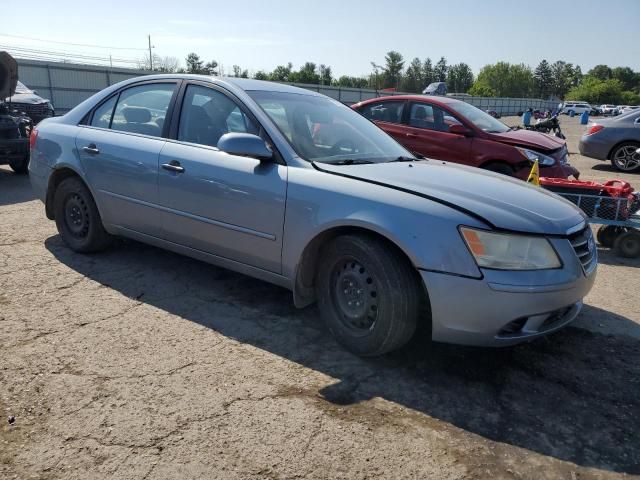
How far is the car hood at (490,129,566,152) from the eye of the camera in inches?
295

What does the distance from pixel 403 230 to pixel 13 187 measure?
744 cm

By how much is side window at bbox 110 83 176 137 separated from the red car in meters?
4.37

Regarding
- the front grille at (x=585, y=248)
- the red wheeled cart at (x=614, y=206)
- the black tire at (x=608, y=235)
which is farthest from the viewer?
the black tire at (x=608, y=235)

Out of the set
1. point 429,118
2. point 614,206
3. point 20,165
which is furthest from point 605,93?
point 20,165

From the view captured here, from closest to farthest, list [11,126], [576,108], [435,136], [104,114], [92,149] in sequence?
[92,149]
[104,114]
[435,136]
[11,126]
[576,108]

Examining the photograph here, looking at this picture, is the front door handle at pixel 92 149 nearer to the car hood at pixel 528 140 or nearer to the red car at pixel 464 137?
the red car at pixel 464 137

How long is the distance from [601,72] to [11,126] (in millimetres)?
154371

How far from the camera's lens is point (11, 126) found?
8.32m

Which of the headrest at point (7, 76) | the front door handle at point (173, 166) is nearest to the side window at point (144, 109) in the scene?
the front door handle at point (173, 166)

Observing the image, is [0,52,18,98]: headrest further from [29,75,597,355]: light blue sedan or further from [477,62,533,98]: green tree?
[477,62,533,98]: green tree

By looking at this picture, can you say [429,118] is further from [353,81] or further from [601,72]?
[601,72]

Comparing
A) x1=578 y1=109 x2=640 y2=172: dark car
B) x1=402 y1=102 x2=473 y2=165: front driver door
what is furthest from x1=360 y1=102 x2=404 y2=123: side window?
x1=578 y1=109 x2=640 y2=172: dark car

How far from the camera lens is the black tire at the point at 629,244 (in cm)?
565

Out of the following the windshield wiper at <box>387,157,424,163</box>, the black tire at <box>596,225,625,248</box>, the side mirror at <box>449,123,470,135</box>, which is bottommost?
the black tire at <box>596,225,625,248</box>
